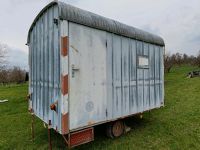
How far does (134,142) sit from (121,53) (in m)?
2.48

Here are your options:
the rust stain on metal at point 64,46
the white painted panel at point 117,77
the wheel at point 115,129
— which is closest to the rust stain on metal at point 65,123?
the rust stain on metal at point 64,46

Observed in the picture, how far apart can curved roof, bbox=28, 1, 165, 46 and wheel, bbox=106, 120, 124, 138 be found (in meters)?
2.50

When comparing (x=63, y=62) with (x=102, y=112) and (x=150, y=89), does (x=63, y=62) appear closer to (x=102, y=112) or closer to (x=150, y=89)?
(x=102, y=112)

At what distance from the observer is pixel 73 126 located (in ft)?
11.6

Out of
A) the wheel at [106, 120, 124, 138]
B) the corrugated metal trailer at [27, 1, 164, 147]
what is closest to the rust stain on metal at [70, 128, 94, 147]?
the corrugated metal trailer at [27, 1, 164, 147]

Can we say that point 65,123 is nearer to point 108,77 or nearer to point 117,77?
point 108,77

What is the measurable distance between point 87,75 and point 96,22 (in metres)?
1.26

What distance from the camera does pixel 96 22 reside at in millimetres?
3957

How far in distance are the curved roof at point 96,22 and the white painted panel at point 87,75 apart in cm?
13

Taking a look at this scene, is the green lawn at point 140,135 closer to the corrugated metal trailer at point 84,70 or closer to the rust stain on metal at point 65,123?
the corrugated metal trailer at point 84,70

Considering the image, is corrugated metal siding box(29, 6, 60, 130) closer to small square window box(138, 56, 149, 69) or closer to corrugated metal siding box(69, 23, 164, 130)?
corrugated metal siding box(69, 23, 164, 130)

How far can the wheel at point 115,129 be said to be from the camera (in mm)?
4723

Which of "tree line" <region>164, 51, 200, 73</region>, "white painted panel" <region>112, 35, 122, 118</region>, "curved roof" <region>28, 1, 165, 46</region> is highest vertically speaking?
"tree line" <region>164, 51, 200, 73</region>

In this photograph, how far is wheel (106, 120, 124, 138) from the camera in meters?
4.72
